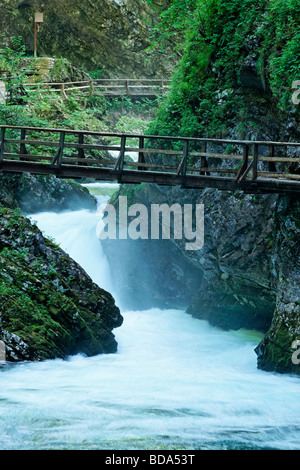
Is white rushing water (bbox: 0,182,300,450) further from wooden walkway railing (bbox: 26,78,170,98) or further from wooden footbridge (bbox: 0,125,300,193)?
wooden walkway railing (bbox: 26,78,170,98)

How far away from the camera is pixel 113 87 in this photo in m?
35.8

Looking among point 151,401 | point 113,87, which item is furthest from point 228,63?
point 113,87

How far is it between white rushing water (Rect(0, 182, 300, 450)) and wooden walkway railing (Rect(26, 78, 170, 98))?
18.5m

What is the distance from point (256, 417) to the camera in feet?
31.3

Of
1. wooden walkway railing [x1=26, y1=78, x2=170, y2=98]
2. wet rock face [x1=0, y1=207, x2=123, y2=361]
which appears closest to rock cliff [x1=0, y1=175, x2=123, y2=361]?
wet rock face [x1=0, y1=207, x2=123, y2=361]

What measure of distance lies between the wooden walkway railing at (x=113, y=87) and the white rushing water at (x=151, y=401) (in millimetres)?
18530

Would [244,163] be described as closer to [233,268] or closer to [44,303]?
[233,268]

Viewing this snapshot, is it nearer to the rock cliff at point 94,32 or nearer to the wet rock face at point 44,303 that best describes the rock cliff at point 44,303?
the wet rock face at point 44,303

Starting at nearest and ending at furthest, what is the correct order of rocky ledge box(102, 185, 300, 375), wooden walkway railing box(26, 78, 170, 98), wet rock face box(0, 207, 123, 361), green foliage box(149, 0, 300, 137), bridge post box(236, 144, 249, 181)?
1. wet rock face box(0, 207, 123, 361)
2. bridge post box(236, 144, 249, 181)
3. rocky ledge box(102, 185, 300, 375)
4. green foliage box(149, 0, 300, 137)
5. wooden walkway railing box(26, 78, 170, 98)

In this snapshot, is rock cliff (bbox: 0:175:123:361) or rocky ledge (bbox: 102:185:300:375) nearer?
rock cliff (bbox: 0:175:123:361)

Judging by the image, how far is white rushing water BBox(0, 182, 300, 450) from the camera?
26.9ft

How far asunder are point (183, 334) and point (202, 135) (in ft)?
20.8

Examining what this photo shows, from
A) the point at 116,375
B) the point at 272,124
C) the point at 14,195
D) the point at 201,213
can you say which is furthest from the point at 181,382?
the point at 14,195

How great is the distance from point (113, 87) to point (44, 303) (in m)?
25.7
